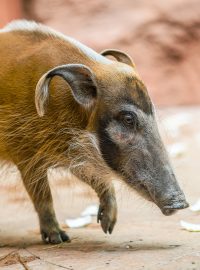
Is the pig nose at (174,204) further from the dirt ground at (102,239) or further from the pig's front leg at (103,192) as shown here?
the pig's front leg at (103,192)

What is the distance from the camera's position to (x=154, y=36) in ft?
36.4

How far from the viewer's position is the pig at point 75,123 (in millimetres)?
3586

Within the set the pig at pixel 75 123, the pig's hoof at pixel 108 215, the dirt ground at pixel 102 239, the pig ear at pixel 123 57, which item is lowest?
the dirt ground at pixel 102 239

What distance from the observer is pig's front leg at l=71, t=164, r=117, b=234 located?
3896 mm

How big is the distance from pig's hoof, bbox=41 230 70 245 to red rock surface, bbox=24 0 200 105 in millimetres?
7075

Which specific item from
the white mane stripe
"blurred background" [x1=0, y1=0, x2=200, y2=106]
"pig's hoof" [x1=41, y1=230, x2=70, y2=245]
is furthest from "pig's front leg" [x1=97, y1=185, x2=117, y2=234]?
"blurred background" [x1=0, y1=0, x2=200, y2=106]

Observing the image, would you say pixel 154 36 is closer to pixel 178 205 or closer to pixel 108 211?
pixel 108 211

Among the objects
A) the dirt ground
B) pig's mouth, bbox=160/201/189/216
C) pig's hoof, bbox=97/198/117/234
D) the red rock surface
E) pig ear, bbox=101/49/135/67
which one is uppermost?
the red rock surface

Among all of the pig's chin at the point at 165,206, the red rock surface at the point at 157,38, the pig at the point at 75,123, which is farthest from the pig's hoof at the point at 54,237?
the red rock surface at the point at 157,38

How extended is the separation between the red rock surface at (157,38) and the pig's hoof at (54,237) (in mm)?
7075

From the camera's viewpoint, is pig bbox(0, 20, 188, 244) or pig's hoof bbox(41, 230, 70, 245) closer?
pig bbox(0, 20, 188, 244)

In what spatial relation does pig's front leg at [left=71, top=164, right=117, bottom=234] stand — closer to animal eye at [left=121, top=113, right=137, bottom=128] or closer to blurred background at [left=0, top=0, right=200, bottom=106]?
animal eye at [left=121, top=113, right=137, bottom=128]

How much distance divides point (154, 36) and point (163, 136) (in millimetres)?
4749

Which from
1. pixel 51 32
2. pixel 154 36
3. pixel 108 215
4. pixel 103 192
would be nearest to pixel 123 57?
pixel 51 32
